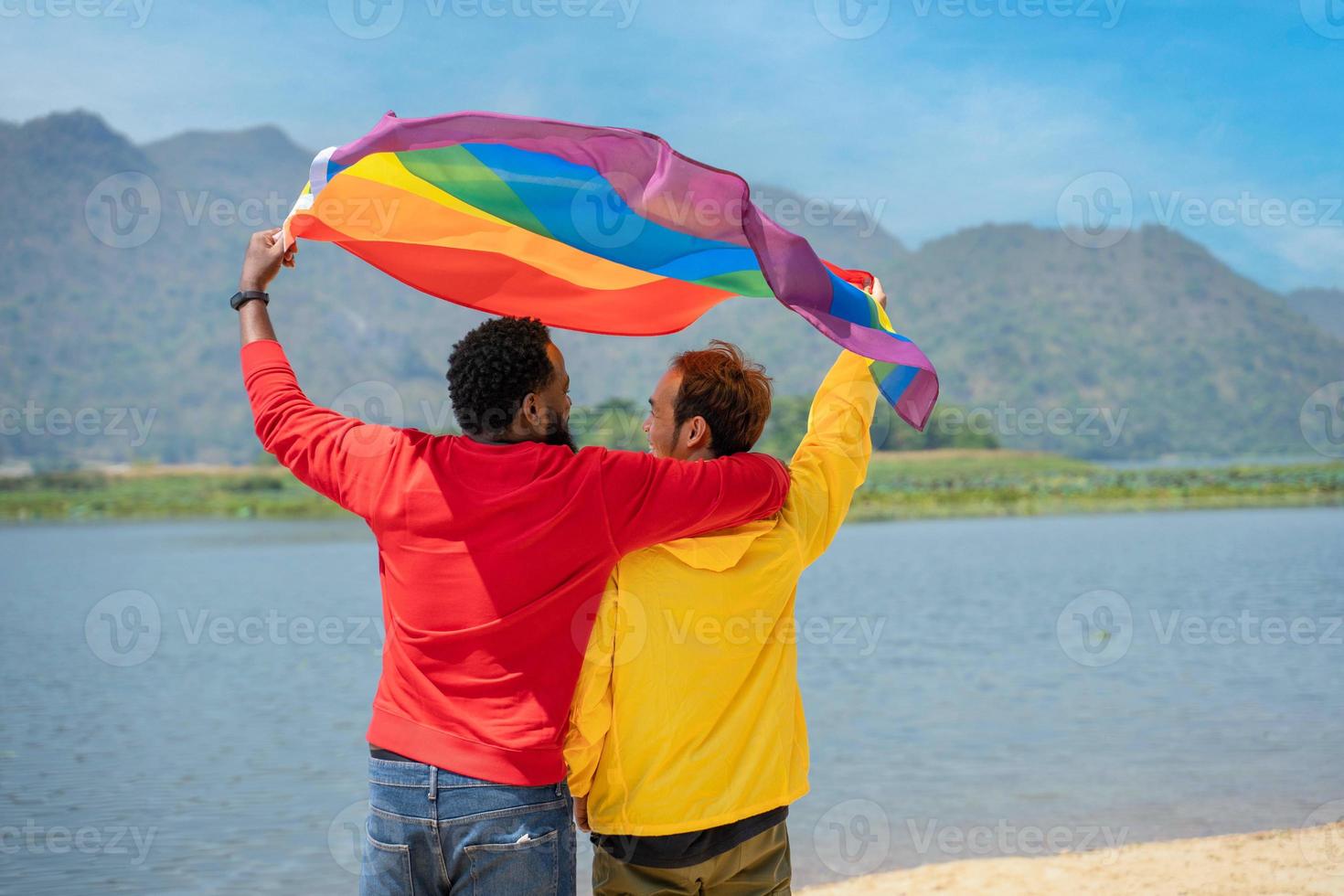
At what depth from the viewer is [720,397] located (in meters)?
2.29

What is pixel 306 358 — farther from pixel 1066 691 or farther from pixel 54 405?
pixel 1066 691

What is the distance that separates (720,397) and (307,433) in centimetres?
74

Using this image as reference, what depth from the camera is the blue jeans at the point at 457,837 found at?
1998mm
